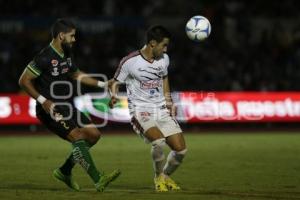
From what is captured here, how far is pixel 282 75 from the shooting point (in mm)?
25078

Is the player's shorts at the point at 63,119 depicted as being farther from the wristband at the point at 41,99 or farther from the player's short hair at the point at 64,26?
the player's short hair at the point at 64,26

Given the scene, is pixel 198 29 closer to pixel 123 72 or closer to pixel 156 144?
pixel 123 72

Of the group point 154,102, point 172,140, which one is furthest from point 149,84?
point 172,140

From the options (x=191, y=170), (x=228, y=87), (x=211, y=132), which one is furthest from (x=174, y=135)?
(x=228, y=87)

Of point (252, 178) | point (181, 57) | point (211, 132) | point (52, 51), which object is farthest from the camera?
point (181, 57)

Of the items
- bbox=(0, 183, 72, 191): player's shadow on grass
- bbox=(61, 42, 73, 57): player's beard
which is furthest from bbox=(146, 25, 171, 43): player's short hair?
bbox=(0, 183, 72, 191): player's shadow on grass

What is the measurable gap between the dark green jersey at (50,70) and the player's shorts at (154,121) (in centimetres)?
104

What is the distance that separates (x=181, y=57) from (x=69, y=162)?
54.4 ft

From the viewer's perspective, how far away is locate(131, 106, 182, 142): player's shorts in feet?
32.5

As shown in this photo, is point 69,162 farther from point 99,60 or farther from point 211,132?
point 99,60

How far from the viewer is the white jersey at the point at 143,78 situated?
9.98 m

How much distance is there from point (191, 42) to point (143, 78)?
1708 cm

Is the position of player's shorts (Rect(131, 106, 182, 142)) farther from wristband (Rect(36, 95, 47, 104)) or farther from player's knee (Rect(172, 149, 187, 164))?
wristband (Rect(36, 95, 47, 104))

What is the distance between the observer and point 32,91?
923cm
